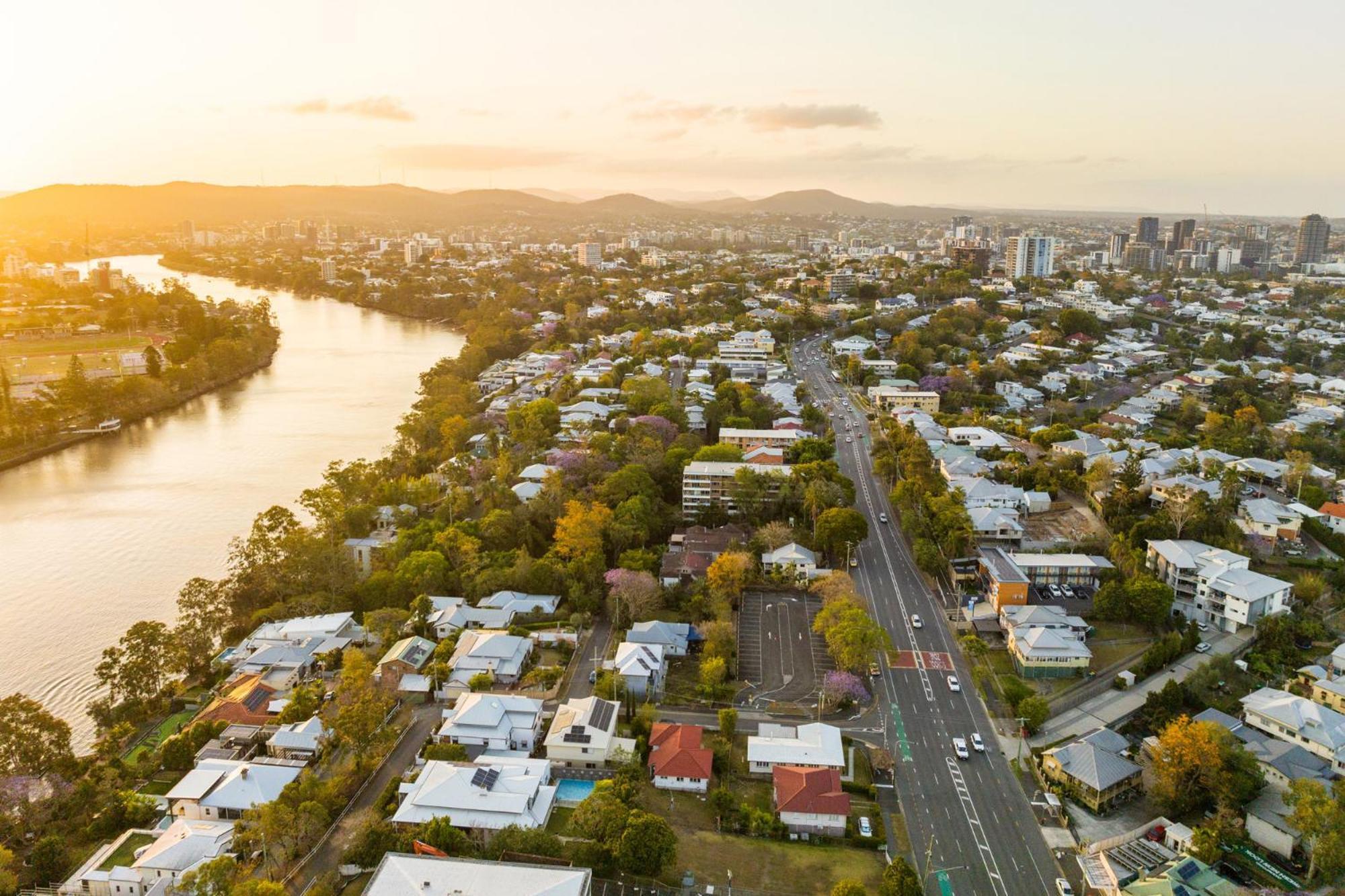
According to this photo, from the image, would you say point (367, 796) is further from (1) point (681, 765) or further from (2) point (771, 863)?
(2) point (771, 863)

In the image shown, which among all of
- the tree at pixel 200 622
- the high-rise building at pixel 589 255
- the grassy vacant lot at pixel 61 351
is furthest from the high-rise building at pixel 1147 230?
the tree at pixel 200 622

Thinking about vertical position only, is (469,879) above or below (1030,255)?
below

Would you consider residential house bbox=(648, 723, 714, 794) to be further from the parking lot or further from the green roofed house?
the green roofed house

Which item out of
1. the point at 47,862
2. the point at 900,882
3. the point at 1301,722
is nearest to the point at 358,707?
the point at 47,862

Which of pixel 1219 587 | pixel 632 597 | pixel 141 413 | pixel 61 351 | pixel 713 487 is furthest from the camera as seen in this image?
pixel 61 351

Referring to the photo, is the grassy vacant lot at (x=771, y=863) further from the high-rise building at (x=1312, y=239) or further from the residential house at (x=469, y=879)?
the high-rise building at (x=1312, y=239)

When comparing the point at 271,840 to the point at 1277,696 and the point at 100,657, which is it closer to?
the point at 100,657

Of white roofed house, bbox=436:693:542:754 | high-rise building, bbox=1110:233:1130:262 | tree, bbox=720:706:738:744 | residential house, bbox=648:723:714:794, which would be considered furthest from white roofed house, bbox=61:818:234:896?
high-rise building, bbox=1110:233:1130:262

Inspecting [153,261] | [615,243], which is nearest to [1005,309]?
[615,243]
